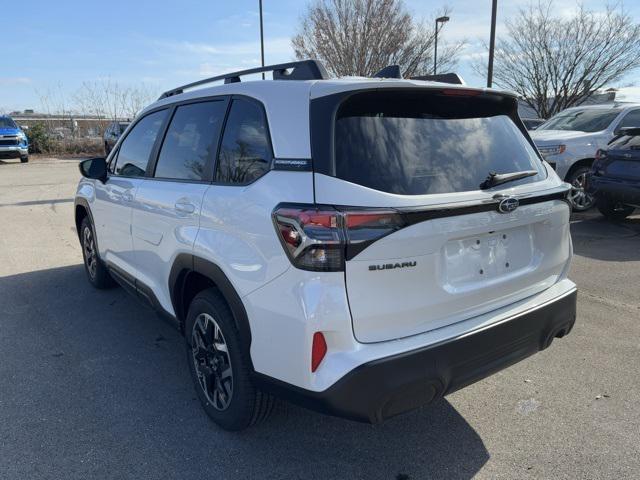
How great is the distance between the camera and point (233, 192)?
261cm

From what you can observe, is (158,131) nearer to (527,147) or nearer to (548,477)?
(527,147)

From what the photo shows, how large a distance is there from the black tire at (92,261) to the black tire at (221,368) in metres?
2.31

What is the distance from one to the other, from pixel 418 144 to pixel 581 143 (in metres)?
8.00

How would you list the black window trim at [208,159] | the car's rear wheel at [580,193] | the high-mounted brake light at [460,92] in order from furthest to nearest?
1. the car's rear wheel at [580,193]
2. the black window trim at [208,159]
3. the high-mounted brake light at [460,92]

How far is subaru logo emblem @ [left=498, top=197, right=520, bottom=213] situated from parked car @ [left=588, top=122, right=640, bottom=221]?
584 cm

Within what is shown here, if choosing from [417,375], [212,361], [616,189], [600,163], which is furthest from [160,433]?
[600,163]

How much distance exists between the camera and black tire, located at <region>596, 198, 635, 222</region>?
827 centimetres

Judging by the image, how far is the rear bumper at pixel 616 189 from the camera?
7297 millimetres

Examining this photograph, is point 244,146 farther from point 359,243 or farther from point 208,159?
point 359,243

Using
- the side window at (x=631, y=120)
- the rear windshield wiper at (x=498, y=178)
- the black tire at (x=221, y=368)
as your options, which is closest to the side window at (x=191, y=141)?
the black tire at (x=221, y=368)

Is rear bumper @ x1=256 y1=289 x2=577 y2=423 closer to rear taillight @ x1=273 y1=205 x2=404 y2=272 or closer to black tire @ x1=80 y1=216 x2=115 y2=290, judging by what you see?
rear taillight @ x1=273 y1=205 x2=404 y2=272

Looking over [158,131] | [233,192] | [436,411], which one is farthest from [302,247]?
[158,131]

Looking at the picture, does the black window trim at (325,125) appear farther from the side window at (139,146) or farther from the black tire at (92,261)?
the black tire at (92,261)

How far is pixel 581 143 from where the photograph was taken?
30.1 ft
